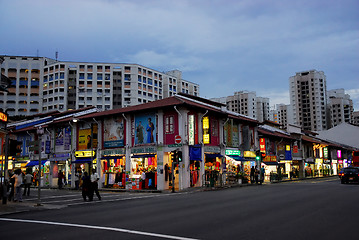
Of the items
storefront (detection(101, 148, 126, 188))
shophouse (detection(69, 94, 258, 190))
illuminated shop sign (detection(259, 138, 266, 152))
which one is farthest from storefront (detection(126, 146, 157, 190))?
illuminated shop sign (detection(259, 138, 266, 152))

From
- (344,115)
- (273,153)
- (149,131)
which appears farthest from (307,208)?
(344,115)

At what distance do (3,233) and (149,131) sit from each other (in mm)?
23410

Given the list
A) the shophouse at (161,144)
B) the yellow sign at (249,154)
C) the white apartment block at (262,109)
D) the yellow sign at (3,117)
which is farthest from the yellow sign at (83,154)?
the white apartment block at (262,109)

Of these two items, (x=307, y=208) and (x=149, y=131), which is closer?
(x=307, y=208)

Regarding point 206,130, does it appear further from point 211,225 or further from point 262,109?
point 262,109

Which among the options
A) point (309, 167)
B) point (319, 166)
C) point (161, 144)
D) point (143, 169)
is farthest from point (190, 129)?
point (319, 166)

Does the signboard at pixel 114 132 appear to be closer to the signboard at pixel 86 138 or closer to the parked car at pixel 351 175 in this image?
the signboard at pixel 86 138

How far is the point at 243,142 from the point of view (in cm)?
4116

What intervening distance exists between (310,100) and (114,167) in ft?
438

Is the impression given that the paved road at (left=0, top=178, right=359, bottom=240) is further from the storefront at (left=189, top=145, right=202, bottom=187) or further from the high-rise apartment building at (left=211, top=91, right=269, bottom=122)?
the high-rise apartment building at (left=211, top=91, right=269, bottom=122)

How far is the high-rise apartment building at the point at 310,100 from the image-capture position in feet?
489

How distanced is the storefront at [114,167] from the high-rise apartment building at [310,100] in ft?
419

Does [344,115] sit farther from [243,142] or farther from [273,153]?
[243,142]

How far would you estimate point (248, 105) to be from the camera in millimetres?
162500
